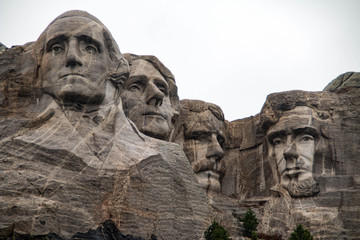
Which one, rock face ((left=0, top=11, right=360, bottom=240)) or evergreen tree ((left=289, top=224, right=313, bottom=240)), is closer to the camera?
rock face ((left=0, top=11, right=360, bottom=240))

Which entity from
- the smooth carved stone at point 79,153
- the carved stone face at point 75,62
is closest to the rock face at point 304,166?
the smooth carved stone at point 79,153

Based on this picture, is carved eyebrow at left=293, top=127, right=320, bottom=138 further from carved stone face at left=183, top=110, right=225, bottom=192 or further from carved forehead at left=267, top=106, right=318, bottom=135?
carved stone face at left=183, top=110, right=225, bottom=192

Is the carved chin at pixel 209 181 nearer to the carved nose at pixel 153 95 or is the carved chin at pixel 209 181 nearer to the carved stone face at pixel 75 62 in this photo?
the carved nose at pixel 153 95

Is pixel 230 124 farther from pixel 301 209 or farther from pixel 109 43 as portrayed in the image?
pixel 109 43

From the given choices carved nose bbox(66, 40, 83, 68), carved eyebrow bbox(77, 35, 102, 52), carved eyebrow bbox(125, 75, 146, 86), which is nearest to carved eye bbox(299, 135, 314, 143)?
carved eyebrow bbox(125, 75, 146, 86)

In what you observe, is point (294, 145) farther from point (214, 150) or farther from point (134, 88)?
point (134, 88)

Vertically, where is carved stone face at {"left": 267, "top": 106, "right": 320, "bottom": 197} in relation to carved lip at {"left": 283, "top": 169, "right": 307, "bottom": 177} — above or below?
above

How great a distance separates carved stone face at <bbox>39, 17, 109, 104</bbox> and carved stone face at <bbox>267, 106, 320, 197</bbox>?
556 cm

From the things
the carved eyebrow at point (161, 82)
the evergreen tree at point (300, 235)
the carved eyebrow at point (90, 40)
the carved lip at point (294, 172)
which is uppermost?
the carved eyebrow at point (90, 40)

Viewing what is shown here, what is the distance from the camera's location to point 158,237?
12.9 m

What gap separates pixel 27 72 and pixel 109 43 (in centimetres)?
168

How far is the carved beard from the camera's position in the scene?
17.4m

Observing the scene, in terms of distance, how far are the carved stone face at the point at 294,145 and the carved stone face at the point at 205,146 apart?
1335 mm

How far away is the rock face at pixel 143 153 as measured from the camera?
41.5 ft
